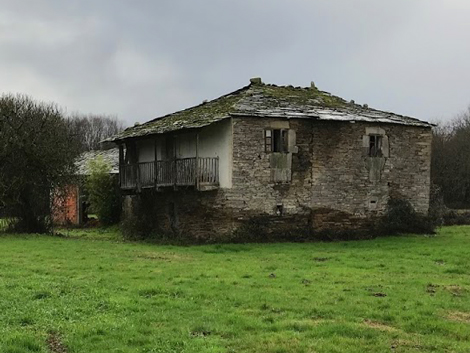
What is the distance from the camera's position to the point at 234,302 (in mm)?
10984

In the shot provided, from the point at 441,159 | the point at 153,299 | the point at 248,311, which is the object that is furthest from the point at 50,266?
the point at 441,159

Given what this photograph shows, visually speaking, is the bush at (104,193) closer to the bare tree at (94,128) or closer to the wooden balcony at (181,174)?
the wooden balcony at (181,174)

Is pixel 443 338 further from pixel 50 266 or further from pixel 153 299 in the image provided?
pixel 50 266

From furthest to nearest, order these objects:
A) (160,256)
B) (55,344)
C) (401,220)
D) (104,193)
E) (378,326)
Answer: (104,193)
(401,220)
(160,256)
(378,326)
(55,344)

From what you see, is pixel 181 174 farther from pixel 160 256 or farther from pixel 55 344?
pixel 55 344

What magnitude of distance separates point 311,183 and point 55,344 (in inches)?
701

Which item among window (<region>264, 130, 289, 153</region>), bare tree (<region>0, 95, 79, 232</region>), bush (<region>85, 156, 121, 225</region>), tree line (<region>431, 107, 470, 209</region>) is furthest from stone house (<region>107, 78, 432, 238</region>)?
tree line (<region>431, 107, 470, 209</region>)

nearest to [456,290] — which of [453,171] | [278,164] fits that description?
[278,164]

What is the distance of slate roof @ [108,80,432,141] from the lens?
24125 mm

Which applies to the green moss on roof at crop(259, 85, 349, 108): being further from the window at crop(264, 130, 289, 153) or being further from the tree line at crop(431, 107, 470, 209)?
the tree line at crop(431, 107, 470, 209)

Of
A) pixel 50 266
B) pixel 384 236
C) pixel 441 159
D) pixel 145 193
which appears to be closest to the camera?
pixel 50 266

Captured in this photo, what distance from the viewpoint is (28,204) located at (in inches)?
1072

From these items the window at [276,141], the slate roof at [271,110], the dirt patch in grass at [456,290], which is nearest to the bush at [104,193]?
the slate roof at [271,110]

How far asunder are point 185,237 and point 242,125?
549cm
